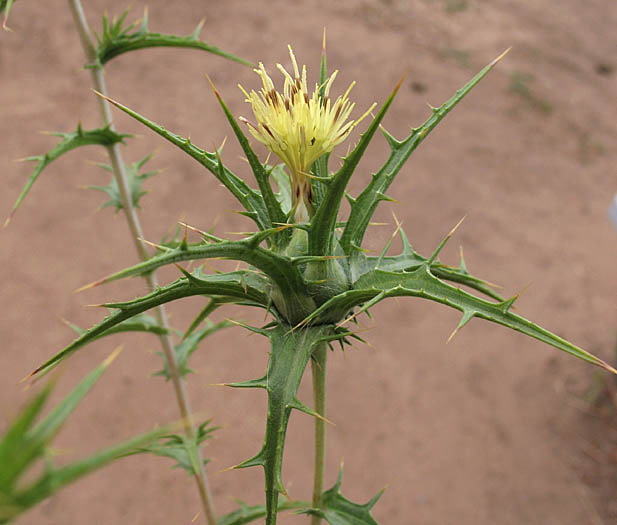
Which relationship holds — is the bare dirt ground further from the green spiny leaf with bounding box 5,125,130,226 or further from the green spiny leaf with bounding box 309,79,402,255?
the green spiny leaf with bounding box 309,79,402,255

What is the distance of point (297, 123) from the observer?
1030 millimetres

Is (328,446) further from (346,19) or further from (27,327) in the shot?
(346,19)

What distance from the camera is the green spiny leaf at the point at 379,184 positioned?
1057mm

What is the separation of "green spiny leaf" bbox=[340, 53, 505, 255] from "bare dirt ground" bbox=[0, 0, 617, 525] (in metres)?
1.08

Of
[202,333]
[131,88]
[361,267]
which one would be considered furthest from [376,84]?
[361,267]

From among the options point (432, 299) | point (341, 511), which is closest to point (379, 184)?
point (432, 299)

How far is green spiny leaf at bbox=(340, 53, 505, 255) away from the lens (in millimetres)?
1057

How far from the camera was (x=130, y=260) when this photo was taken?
4.38m

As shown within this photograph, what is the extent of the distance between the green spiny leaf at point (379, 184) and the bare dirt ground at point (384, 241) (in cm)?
108

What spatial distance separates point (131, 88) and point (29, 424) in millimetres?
5527

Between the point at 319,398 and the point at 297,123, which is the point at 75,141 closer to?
the point at 297,123

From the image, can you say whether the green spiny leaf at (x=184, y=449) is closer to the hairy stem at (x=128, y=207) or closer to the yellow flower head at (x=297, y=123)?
the hairy stem at (x=128, y=207)

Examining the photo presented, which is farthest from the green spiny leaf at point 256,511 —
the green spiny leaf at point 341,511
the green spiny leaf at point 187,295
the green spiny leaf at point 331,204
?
the green spiny leaf at point 331,204

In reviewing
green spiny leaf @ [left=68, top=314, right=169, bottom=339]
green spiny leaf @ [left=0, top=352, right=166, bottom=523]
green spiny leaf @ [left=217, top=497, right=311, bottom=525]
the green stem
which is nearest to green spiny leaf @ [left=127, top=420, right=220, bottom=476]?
green spiny leaf @ [left=217, top=497, right=311, bottom=525]
